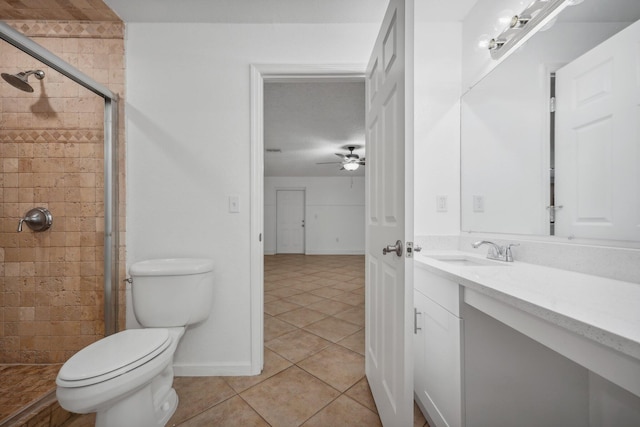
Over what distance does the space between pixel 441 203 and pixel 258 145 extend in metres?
1.29

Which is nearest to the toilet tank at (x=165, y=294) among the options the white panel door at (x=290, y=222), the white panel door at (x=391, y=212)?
the white panel door at (x=391, y=212)

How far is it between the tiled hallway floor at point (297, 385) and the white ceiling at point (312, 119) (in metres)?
1.96

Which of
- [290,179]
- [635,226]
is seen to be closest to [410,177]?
[635,226]

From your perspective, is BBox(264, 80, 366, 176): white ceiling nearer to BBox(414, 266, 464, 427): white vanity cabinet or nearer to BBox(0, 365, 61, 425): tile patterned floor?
BBox(414, 266, 464, 427): white vanity cabinet

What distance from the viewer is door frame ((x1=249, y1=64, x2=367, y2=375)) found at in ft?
5.14

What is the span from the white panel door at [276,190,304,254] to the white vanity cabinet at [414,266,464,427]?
597cm

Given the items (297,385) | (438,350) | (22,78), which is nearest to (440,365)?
(438,350)

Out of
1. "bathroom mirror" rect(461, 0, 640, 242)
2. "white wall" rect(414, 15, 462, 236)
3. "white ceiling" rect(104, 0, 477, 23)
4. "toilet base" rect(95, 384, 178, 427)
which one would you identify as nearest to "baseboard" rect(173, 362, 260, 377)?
"toilet base" rect(95, 384, 178, 427)

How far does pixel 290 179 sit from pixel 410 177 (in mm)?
6258

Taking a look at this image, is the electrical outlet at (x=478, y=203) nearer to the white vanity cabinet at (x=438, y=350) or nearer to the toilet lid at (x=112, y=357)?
the white vanity cabinet at (x=438, y=350)

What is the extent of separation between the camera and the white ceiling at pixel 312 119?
2520 mm

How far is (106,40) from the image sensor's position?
158cm

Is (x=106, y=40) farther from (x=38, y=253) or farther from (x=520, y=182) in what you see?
(x=520, y=182)

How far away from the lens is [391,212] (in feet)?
3.46
